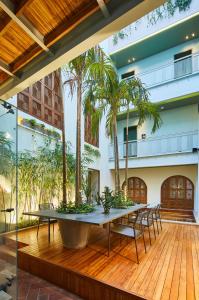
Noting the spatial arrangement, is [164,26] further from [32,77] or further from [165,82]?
[32,77]

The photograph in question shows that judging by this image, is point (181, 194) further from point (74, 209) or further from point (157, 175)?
point (74, 209)

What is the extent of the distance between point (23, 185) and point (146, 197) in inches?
255

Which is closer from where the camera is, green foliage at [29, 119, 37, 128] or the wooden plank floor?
the wooden plank floor

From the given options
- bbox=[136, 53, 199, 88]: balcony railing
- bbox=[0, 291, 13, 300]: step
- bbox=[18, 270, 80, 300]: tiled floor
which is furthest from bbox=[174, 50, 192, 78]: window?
bbox=[0, 291, 13, 300]: step

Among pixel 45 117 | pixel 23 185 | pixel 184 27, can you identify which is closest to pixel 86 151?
pixel 45 117

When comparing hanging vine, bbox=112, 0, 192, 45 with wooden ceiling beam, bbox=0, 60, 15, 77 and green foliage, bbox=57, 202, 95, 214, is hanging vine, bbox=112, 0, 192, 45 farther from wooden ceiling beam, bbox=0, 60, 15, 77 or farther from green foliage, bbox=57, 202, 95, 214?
green foliage, bbox=57, 202, 95, 214

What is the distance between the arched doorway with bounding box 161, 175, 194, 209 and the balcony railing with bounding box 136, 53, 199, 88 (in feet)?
14.8

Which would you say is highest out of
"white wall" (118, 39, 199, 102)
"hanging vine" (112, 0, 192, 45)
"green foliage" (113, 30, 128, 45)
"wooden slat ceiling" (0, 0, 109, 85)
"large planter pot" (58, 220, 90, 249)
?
"hanging vine" (112, 0, 192, 45)

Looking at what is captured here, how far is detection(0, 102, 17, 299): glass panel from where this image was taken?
2.64 metres

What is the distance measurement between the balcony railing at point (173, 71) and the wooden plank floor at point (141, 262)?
6577mm

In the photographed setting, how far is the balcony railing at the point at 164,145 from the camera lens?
7988 mm

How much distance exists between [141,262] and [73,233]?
131 cm

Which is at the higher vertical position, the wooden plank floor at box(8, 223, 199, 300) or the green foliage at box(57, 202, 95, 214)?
the green foliage at box(57, 202, 95, 214)

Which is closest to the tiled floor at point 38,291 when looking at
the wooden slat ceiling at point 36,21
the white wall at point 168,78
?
the wooden slat ceiling at point 36,21
